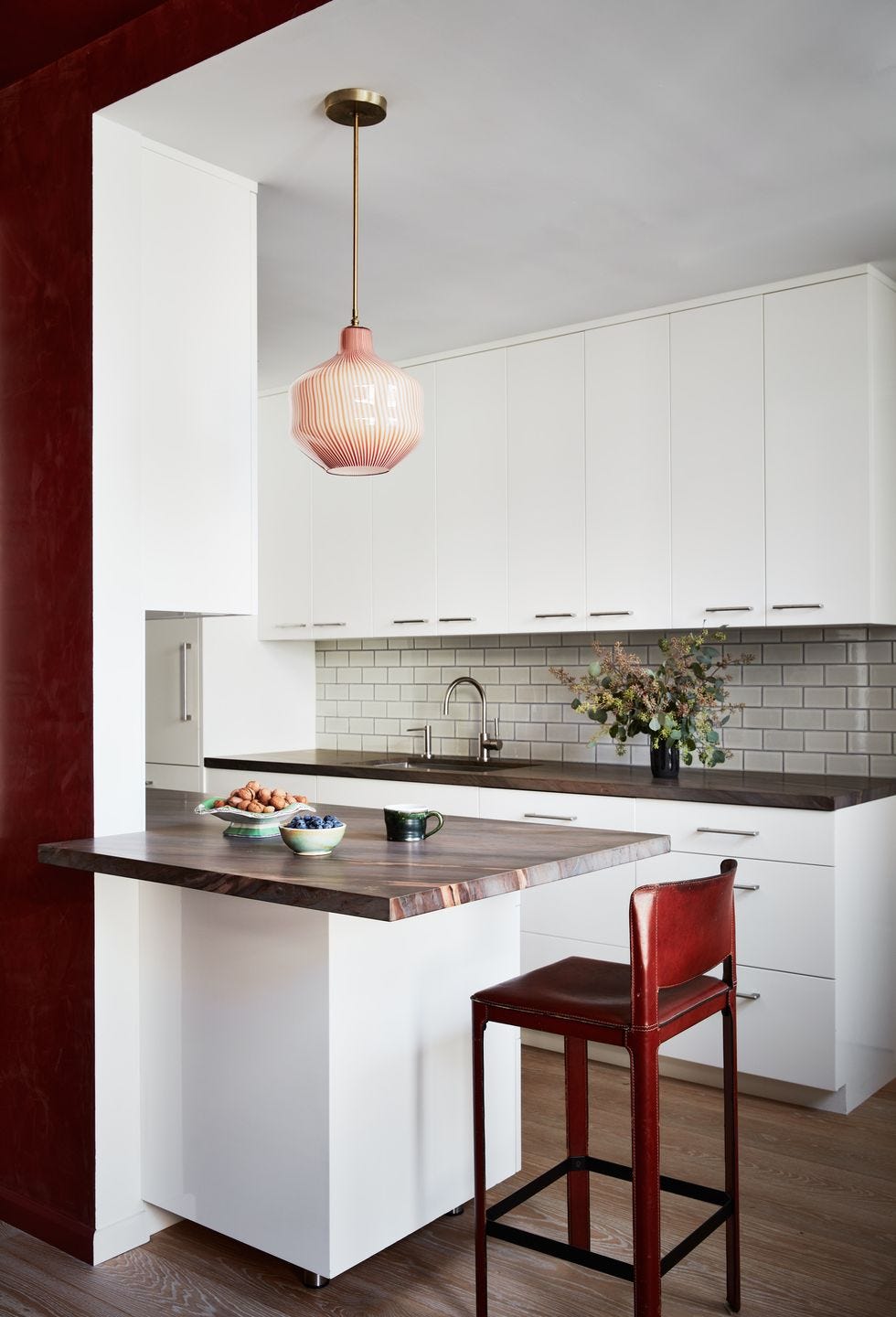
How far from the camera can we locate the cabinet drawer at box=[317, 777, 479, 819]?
414 cm

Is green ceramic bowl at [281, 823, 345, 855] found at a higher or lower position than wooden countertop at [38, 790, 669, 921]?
higher

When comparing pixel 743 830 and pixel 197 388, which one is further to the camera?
pixel 743 830

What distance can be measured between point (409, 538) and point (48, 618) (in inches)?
87.0

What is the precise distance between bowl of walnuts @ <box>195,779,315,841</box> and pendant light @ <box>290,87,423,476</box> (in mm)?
774

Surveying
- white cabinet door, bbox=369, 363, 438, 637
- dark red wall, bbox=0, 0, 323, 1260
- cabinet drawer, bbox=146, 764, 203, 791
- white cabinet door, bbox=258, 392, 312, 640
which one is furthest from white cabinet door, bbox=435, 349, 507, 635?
dark red wall, bbox=0, 0, 323, 1260

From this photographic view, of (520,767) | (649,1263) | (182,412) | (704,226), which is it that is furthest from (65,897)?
(704,226)

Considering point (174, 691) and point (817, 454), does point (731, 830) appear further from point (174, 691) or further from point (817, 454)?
point (174, 691)

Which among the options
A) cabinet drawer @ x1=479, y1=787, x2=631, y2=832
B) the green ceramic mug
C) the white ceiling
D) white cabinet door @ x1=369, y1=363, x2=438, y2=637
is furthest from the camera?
white cabinet door @ x1=369, y1=363, x2=438, y2=637

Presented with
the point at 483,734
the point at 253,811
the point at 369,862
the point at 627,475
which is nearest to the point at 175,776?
the point at 483,734

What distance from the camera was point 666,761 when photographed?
155 inches

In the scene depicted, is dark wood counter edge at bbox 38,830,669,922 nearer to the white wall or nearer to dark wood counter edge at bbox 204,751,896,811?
the white wall

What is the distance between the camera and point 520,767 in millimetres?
4496

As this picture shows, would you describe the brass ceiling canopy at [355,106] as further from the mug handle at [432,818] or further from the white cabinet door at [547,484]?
the white cabinet door at [547,484]

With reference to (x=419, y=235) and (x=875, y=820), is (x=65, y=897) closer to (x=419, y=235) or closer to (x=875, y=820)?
(x=419, y=235)
